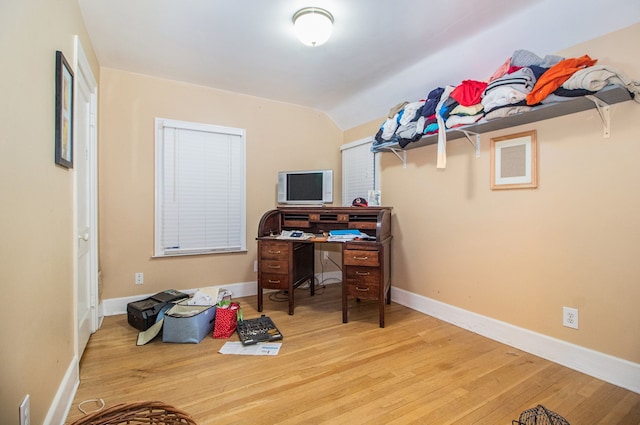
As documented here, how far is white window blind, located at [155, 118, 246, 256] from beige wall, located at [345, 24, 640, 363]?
2165 mm

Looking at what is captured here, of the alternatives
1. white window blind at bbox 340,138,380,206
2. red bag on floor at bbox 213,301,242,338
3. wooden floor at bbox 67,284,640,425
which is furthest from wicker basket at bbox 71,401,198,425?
white window blind at bbox 340,138,380,206

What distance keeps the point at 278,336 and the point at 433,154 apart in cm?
222

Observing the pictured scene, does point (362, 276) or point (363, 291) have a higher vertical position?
point (362, 276)

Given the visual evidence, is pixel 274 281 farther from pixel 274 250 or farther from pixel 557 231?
pixel 557 231

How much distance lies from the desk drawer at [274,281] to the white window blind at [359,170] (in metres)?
1.56

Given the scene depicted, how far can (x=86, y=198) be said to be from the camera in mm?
2326

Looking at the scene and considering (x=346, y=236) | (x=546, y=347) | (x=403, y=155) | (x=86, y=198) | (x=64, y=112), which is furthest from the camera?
(x=403, y=155)

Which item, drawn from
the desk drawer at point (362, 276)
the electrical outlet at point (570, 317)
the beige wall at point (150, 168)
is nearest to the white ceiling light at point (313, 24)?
the beige wall at point (150, 168)

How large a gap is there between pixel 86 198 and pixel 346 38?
2.43 metres

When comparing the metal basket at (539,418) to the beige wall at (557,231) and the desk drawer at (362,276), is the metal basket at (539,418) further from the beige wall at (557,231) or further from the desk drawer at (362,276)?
the desk drawer at (362,276)

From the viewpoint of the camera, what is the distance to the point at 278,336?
2.33 metres

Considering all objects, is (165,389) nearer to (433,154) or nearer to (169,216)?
(169,216)

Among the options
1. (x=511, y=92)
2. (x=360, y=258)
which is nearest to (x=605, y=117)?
(x=511, y=92)

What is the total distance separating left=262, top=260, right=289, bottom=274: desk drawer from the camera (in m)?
2.88
